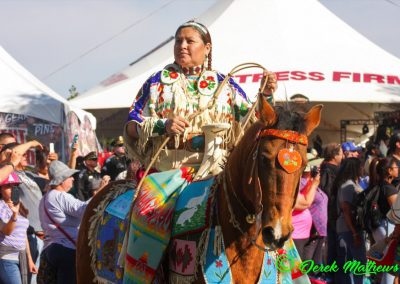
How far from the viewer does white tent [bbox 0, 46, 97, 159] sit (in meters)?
13.2

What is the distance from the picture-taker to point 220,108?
5.79 m

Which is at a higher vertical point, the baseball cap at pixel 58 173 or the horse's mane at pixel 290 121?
the horse's mane at pixel 290 121

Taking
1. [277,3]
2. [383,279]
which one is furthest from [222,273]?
[277,3]

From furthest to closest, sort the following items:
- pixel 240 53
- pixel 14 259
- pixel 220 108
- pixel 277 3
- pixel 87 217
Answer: pixel 277 3 → pixel 240 53 → pixel 14 259 → pixel 87 217 → pixel 220 108

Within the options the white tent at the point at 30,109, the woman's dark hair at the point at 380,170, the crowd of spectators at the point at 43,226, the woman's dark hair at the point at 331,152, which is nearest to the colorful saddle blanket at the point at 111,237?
the crowd of spectators at the point at 43,226

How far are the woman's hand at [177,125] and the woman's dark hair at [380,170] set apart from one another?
4822 millimetres

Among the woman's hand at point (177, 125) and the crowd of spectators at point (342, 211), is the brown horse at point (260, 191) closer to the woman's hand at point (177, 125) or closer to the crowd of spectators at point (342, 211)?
the woman's hand at point (177, 125)

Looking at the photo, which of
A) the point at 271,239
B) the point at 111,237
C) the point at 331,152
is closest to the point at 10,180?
the point at 111,237

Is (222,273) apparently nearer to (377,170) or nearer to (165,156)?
(165,156)

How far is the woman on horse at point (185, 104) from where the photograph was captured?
570cm

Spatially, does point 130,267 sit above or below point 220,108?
below

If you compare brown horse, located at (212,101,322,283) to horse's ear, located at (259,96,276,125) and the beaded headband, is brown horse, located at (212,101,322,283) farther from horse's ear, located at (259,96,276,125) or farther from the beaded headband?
the beaded headband

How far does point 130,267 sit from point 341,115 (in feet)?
57.6

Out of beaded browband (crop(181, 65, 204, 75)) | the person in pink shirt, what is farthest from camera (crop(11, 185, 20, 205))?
the person in pink shirt
